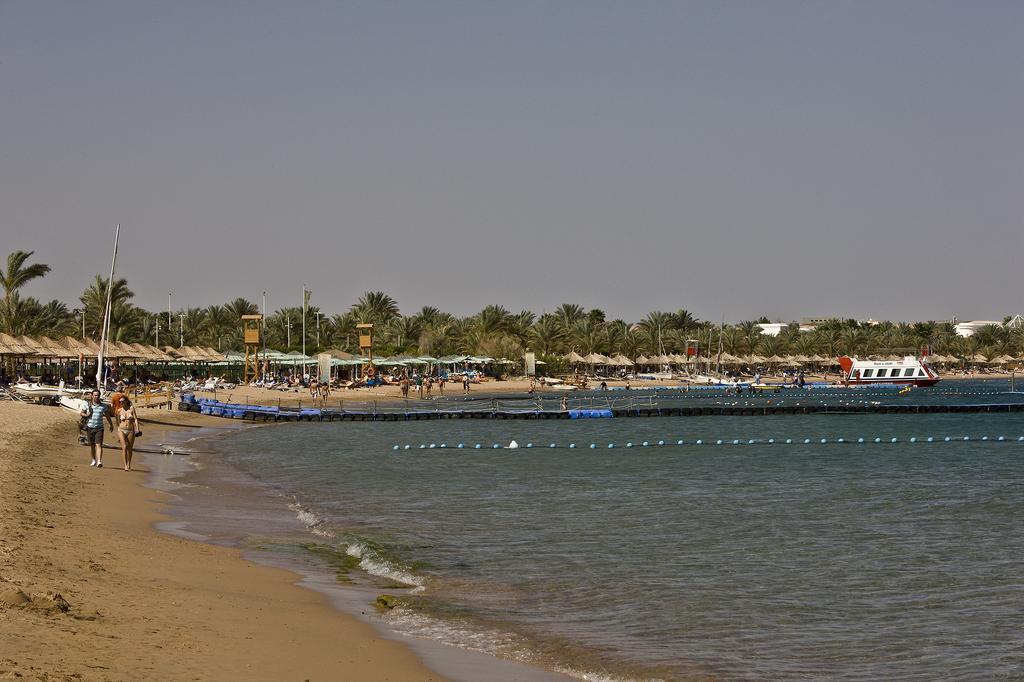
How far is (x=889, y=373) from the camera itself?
132 meters

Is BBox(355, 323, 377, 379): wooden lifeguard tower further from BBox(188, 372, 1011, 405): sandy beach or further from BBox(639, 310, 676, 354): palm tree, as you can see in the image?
BBox(639, 310, 676, 354): palm tree

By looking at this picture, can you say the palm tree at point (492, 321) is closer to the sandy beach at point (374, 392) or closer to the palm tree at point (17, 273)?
the sandy beach at point (374, 392)

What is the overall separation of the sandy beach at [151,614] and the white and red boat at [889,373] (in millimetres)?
122812

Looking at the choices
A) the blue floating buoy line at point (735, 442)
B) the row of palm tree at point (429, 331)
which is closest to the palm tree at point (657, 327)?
the row of palm tree at point (429, 331)

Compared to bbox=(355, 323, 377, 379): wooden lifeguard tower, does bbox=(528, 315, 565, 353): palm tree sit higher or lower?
higher

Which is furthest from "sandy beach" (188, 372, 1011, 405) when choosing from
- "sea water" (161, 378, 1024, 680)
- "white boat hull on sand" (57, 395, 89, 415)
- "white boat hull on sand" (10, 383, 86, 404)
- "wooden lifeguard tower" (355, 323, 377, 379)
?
"sea water" (161, 378, 1024, 680)

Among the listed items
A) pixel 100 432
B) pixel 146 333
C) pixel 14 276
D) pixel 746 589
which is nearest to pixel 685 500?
pixel 746 589

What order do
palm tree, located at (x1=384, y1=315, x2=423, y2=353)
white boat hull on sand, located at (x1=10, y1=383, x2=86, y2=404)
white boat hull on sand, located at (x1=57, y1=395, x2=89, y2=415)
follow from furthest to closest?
palm tree, located at (x1=384, y1=315, x2=423, y2=353) → white boat hull on sand, located at (x1=10, y1=383, x2=86, y2=404) → white boat hull on sand, located at (x1=57, y1=395, x2=89, y2=415)

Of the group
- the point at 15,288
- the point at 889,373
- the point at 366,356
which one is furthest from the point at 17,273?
the point at 889,373

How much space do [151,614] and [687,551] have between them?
1045 cm

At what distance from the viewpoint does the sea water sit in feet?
41.3

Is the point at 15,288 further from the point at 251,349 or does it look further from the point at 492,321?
the point at 492,321

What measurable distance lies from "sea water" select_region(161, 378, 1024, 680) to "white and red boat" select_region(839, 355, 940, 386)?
299ft

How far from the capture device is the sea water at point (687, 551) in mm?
12586
